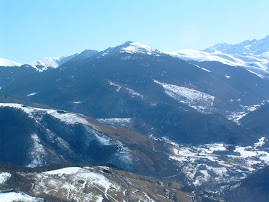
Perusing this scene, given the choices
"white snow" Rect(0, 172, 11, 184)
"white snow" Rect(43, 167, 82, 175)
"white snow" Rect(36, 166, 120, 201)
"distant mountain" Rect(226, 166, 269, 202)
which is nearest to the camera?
"white snow" Rect(0, 172, 11, 184)

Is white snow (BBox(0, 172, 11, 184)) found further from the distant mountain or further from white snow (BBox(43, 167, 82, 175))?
the distant mountain

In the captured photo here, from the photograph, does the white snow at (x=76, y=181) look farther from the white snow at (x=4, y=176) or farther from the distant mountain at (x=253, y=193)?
the distant mountain at (x=253, y=193)

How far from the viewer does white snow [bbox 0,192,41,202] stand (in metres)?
126

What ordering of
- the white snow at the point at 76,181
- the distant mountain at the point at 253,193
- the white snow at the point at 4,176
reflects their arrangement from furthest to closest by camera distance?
the distant mountain at the point at 253,193 → the white snow at the point at 76,181 → the white snow at the point at 4,176

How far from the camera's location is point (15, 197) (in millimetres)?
128625

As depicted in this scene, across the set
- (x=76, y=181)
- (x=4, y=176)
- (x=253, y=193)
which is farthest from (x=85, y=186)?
(x=253, y=193)

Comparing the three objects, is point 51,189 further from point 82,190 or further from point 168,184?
point 168,184

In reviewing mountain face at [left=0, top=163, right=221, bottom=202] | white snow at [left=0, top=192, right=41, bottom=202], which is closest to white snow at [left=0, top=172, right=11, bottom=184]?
mountain face at [left=0, top=163, right=221, bottom=202]

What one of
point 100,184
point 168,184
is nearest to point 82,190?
point 100,184

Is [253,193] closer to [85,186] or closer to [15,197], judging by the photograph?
[85,186]

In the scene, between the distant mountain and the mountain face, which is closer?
the mountain face

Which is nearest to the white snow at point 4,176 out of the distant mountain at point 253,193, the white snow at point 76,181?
the white snow at point 76,181

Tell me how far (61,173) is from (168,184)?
55.8 m

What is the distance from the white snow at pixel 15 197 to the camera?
126188 millimetres
